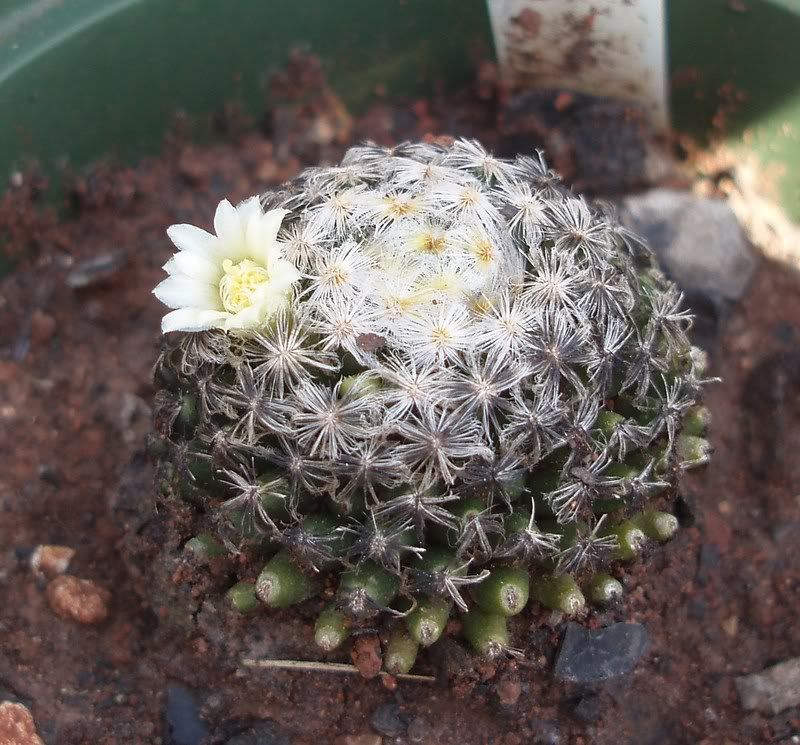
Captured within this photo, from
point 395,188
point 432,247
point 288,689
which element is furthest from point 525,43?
point 288,689

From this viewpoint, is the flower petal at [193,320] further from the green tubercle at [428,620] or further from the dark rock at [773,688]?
the dark rock at [773,688]

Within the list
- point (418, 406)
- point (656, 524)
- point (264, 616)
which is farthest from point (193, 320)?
point (656, 524)

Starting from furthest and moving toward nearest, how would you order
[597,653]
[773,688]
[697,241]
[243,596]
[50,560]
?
[697,241], [50,560], [773,688], [597,653], [243,596]

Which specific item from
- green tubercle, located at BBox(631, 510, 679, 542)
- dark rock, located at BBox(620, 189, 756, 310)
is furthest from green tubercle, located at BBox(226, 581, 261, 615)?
dark rock, located at BBox(620, 189, 756, 310)

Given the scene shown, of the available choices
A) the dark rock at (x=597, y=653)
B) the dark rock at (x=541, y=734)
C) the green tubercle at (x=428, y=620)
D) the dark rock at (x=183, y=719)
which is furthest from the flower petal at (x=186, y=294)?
the dark rock at (x=541, y=734)

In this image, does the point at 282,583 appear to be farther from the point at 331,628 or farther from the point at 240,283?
the point at 240,283

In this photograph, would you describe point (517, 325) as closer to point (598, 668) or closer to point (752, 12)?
point (598, 668)

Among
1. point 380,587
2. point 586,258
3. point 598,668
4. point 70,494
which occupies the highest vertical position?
point 586,258
